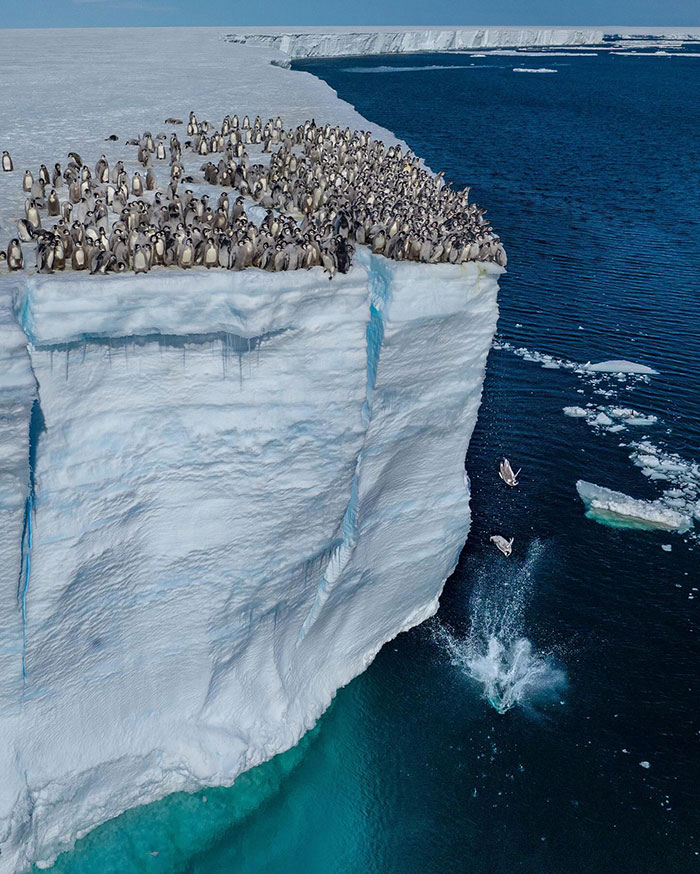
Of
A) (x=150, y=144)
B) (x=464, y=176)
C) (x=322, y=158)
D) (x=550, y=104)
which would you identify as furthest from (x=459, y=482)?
(x=550, y=104)

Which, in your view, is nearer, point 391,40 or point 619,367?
point 619,367

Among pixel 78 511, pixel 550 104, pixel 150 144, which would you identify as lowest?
pixel 550 104

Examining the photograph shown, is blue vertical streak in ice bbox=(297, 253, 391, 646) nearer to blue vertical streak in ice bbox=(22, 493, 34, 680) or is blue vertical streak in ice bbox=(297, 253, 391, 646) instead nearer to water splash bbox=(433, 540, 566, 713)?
water splash bbox=(433, 540, 566, 713)

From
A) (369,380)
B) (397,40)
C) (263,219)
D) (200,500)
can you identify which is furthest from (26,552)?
(397,40)

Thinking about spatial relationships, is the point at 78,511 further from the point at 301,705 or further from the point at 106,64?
the point at 106,64

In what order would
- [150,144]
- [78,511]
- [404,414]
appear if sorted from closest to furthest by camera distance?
[78,511], [404,414], [150,144]

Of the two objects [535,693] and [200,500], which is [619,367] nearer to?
[535,693]

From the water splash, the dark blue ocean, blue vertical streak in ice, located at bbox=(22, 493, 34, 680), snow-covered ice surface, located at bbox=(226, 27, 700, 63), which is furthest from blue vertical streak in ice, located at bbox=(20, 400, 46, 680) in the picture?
snow-covered ice surface, located at bbox=(226, 27, 700, 63)

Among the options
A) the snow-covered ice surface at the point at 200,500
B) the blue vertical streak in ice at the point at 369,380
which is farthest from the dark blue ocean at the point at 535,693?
the blue vertical streak in ice at the point at 369,380
